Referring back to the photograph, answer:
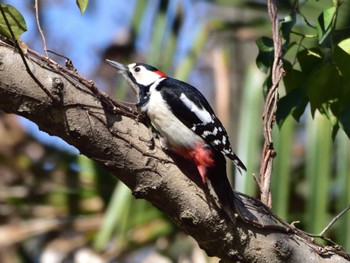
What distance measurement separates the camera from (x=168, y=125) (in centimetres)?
185

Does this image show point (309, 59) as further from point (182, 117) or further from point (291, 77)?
point (182, 117)

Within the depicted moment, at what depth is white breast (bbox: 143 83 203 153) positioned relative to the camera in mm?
1774

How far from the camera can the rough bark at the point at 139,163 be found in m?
1.39

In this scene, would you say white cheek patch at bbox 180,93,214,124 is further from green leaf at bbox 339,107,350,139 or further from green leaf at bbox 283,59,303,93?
green leaf at bbox 339,107,350,139

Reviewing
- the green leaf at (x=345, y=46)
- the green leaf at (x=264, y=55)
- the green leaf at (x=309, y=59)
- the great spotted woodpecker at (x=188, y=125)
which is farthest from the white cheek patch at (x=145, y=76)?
the green leaf at (x=345, y=46)

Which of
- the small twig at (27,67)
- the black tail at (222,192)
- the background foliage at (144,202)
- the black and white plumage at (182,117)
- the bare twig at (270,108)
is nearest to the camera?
the small twig at (27,67)

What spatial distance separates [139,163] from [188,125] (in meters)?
0.42

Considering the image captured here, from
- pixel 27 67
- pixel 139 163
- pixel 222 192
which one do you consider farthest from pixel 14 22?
pixel 222 192

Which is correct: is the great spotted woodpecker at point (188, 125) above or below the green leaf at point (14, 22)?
below

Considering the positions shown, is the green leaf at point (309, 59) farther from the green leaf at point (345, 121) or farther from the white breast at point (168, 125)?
the white breast at point (168, 125)

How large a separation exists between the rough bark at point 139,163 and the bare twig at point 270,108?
9cm

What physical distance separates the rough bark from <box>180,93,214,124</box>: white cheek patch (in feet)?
0.86

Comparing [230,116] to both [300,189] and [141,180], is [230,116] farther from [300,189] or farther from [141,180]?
[141,180]

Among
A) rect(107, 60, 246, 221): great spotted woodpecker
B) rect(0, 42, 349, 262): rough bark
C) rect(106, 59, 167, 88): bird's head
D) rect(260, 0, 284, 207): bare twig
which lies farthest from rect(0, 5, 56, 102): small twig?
rect(106, 59, 167, 88): bird's head
